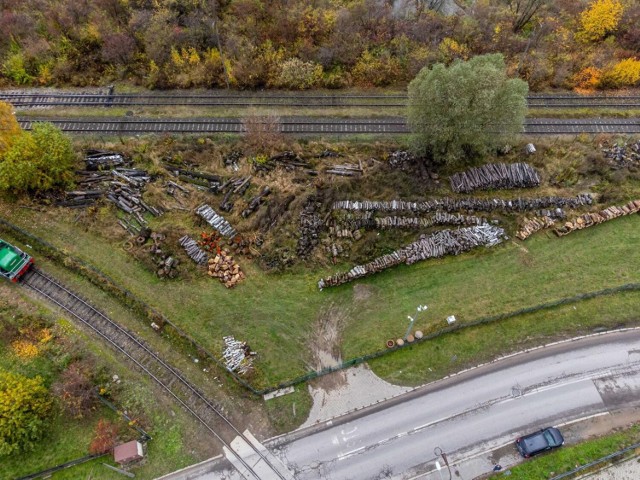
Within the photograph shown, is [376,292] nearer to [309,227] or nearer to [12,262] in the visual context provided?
[309,227]

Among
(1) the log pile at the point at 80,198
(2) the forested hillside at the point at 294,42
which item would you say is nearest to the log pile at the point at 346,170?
(2) the forested hillside at the point at 294,42

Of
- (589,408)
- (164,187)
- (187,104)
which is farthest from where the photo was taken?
(187,104)

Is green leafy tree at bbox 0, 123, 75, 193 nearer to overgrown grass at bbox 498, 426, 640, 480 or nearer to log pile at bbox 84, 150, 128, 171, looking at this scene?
log pile at bbox 84, 150, 128, 171

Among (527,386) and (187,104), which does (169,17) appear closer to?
(187,104)

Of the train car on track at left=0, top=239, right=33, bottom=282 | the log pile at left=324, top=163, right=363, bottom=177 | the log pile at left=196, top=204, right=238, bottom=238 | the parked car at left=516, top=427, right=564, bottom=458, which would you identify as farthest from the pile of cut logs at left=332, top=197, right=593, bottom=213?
the train car on track at left=0, top=239, right=33, bottom=282

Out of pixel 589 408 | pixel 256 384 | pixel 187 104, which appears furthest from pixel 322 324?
pixel 187 104

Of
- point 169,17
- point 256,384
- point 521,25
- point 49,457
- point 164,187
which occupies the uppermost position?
point 169,17
